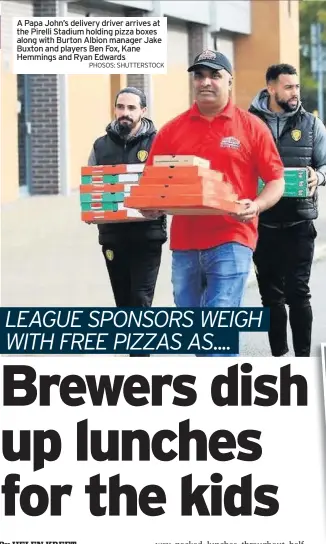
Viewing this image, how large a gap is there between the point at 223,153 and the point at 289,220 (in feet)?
5.44

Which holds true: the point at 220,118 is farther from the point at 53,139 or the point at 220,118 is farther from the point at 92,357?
the point at 53,139

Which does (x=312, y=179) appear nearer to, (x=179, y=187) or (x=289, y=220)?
(x=289, y=220)

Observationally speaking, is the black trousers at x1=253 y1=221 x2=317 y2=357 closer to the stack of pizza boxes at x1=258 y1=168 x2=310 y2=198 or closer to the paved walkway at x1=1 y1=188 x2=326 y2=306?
the stack of pizza boxes at x1=258 y1=168 x2=310 y2=198

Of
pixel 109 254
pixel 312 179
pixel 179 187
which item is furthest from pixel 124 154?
pixel 179 187

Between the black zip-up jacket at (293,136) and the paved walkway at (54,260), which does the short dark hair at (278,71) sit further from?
the paved walkway at (54,260)

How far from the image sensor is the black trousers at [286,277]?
7.47 metres

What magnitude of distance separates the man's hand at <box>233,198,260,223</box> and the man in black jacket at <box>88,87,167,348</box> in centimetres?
137

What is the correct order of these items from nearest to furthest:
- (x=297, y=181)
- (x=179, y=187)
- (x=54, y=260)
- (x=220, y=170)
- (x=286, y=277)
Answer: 1. (x=179, y=187)
2. (x=220, y=170)
3. (x=297, y=181)
4. (x=286, y=277)
5. (x=54, y=260)

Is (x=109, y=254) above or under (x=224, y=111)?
under

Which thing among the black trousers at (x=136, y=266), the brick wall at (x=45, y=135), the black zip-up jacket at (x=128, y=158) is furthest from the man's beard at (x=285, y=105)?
the brick wall at (x=45, y=135)

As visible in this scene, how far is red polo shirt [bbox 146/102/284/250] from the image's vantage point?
5805mm

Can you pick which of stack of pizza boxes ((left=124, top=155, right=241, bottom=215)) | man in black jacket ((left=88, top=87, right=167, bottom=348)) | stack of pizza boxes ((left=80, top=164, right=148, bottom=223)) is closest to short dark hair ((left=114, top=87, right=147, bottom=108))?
man in black jacket ((left=88, top=87, right=167, bottom=348))

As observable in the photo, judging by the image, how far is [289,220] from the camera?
7.42m

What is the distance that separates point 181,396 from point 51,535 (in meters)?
0.55
